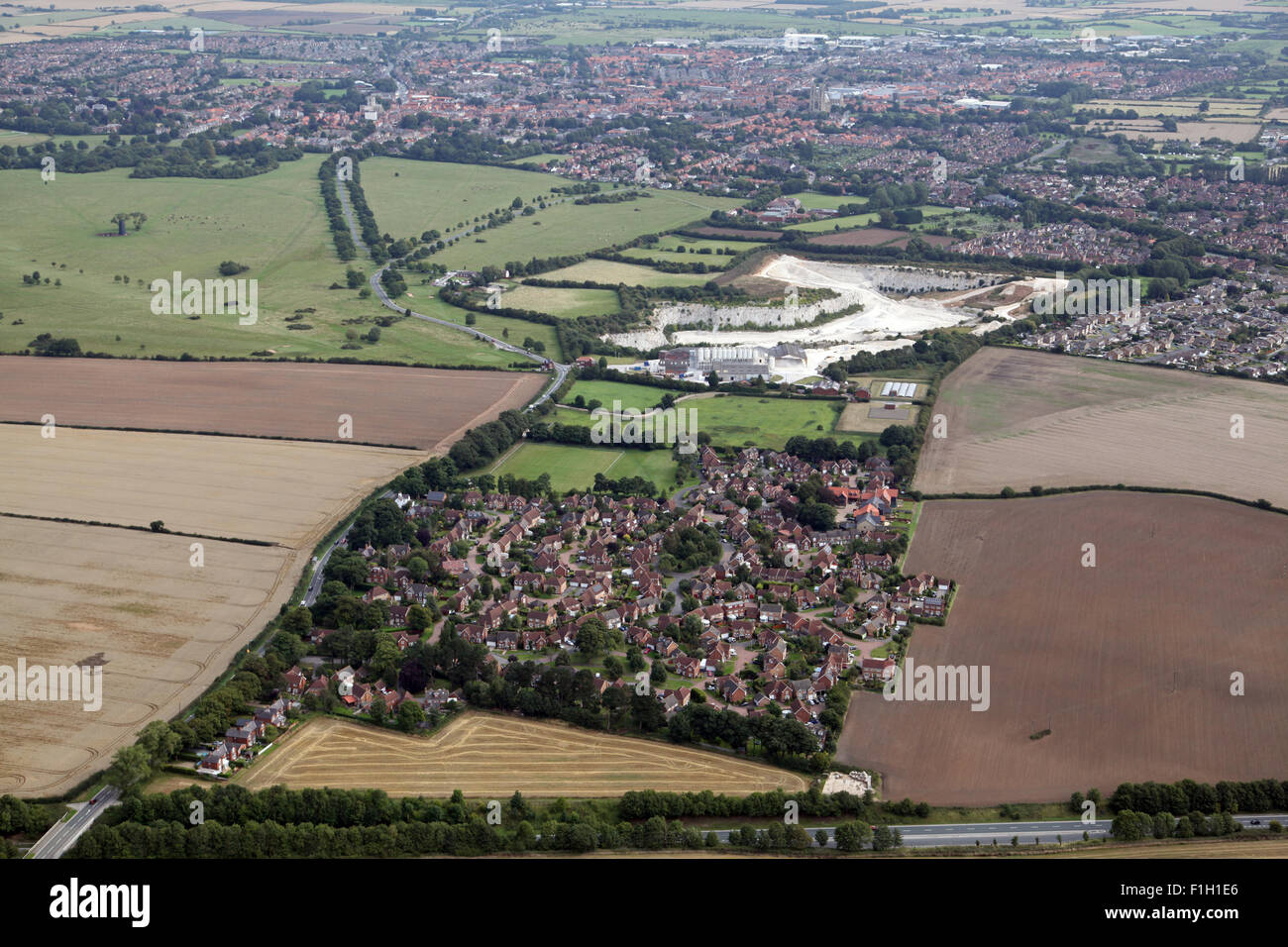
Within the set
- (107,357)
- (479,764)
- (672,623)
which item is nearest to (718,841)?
(479,764)

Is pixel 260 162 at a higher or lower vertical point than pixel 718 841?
higher

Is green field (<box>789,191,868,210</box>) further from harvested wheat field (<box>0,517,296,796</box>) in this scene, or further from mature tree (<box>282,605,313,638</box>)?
mature tree (<box>282,605,313,638</box>)

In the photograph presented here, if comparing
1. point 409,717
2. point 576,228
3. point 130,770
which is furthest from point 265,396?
point 576,228

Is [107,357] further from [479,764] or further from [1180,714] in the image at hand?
A: [1180,714]

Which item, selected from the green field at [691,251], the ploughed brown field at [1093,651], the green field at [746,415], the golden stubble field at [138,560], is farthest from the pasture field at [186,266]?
the ploughed brown field at [1093,651]

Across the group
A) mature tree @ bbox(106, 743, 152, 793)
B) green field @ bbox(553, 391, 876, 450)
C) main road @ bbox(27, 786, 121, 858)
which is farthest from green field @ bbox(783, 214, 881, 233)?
main road @ bbox(27, 786, 121, 858)

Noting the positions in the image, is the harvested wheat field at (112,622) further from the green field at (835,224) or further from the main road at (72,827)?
the green field at (835,224)
